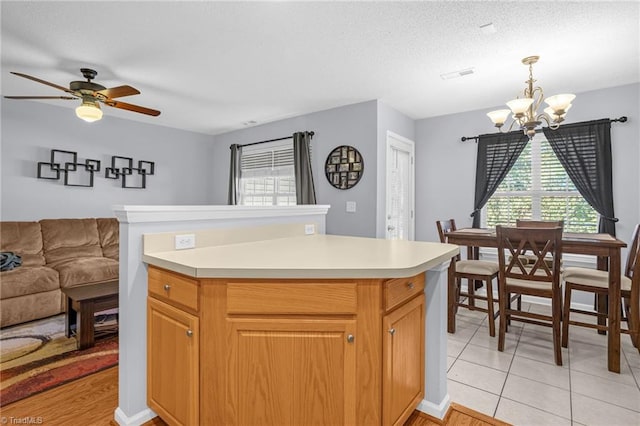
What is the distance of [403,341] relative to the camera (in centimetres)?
150

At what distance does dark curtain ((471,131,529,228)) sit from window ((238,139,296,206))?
2.53 meters

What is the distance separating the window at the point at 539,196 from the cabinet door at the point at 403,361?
309 cm

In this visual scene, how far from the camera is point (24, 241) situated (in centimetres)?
374

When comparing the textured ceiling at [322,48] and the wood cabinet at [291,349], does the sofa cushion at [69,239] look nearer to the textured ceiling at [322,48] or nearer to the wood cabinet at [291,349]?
the textured ceiling at [322,48]

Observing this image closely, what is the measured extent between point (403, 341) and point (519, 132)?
3.52 metres

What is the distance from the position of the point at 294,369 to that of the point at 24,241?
13.5ft

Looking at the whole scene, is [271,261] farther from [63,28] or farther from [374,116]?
[374,116]

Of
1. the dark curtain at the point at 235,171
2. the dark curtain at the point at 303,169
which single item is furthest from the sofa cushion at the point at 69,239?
the dark curtain at the point at 303,169

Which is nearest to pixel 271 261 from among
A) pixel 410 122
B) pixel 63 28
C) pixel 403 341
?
pixel 403 341

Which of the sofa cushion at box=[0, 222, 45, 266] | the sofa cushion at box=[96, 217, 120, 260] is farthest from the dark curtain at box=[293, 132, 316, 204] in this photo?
the sofa cushion at box=[0, 222, 45, 266]

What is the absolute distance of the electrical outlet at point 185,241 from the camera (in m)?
1.73

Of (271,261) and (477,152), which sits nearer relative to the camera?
(271,261)

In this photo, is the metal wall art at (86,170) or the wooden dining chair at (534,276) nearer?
the wooden dining chair at (534,276)

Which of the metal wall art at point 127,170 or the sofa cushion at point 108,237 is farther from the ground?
the metal wall art at point 127,170
